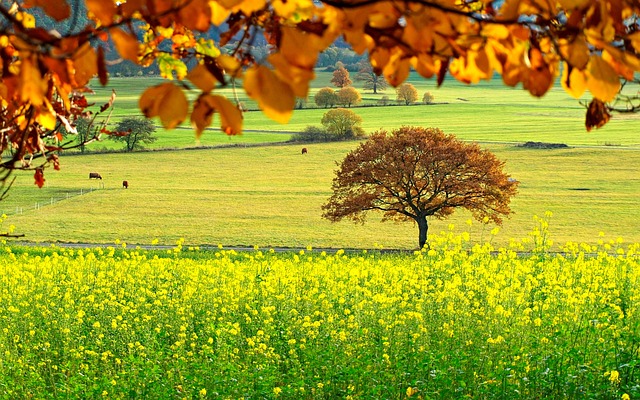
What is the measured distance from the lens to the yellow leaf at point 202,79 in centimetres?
160

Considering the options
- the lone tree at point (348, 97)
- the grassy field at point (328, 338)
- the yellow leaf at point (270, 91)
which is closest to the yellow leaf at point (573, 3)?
the yellow leaf at point (270, 91)

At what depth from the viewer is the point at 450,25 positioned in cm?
167

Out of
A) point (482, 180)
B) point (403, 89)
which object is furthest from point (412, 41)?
point (403, 89)

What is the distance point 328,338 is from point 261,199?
129ft

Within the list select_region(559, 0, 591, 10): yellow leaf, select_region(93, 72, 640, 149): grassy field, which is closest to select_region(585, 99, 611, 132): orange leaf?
select_region(559, 0, 591, 10): yellow leaf

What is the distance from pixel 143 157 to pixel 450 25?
62466 millimetres

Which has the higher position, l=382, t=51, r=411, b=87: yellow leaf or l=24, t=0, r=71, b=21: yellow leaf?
l=24, t=0, r=71, b=21: yellow leaf

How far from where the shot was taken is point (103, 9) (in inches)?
57.1

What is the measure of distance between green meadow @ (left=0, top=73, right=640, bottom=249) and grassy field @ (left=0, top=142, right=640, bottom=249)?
0.08m

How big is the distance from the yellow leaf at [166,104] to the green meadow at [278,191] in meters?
19.5

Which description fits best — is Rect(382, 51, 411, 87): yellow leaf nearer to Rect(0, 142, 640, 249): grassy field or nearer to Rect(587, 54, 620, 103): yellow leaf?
Rect(587, 54, 620, 103): yellow leaf

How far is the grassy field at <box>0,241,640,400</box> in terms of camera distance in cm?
667

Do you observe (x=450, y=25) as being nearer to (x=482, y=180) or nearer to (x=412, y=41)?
(x=412, y=41)

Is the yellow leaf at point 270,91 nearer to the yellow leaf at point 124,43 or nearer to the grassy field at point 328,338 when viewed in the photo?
the yellow leaf at point 124,43
